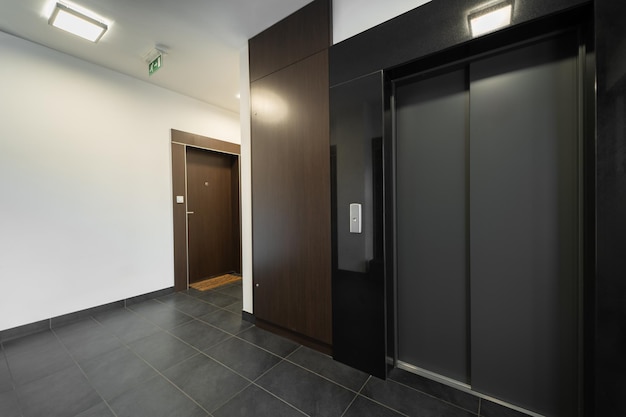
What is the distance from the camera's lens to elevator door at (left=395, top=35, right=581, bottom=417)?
137cm

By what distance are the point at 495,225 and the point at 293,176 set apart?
163 cm

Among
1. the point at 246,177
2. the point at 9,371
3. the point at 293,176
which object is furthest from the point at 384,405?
the point at 9,371

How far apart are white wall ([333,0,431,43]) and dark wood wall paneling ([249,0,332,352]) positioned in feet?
0.31

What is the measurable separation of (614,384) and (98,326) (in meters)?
4.21

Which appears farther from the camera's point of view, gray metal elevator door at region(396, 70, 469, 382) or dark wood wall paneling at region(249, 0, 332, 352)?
dark wood wall paneling at region(249, 0, 332, 352)

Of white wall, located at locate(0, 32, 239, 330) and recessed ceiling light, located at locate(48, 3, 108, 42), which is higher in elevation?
recessed ceiling light, located at locate(48, 3, 108, 42)

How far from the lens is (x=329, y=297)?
2.05 metres

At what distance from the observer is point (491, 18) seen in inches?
53.4

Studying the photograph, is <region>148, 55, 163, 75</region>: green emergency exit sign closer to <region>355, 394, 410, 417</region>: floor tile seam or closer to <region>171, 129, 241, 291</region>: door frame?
<region>171, 129, 241, 291</region>: door frame

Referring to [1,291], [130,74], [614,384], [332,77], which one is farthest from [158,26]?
[614,384]

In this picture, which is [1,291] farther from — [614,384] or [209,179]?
[614,384]

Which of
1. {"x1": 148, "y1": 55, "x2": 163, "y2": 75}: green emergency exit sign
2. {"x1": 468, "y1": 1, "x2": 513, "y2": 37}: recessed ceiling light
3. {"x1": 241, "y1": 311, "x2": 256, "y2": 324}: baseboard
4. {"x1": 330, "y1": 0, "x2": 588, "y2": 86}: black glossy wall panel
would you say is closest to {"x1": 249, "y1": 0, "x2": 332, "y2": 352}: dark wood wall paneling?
{"x1": 241, "y1": 311, "x2": 256, "y2": 324}: baseboard

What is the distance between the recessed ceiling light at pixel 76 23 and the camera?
2129 mm

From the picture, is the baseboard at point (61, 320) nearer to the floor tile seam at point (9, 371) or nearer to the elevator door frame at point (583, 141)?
the floor tile seam at point (9, 371)
